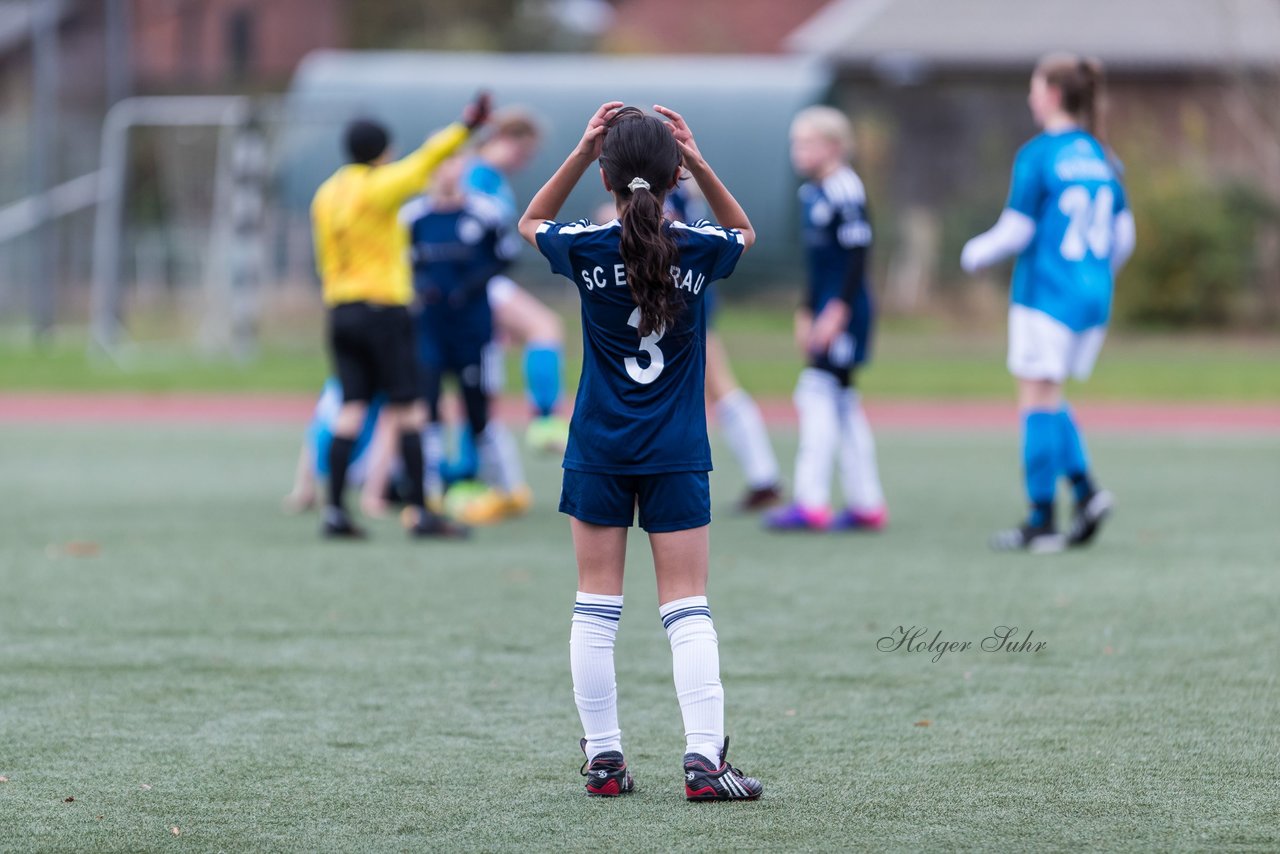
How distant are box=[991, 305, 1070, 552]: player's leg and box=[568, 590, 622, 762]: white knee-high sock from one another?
4.18 metres

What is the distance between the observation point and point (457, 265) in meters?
9.43

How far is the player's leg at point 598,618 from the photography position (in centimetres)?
442

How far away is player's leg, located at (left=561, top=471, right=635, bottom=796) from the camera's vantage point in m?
4.42

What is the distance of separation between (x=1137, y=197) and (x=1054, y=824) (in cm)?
2367

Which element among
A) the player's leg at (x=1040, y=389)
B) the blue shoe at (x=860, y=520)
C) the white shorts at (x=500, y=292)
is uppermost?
the white shorts at (x=500, y=292)

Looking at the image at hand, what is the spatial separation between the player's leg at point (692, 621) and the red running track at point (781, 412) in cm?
1088

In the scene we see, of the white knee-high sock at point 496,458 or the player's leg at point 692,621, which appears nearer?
the player's leg at point 692,621

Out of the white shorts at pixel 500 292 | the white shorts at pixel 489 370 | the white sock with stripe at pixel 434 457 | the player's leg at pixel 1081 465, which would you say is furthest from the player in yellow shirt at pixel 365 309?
the player's leg at pixel 1081 465

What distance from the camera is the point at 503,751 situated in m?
4.86

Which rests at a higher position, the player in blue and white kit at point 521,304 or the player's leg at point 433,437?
the player in blue and white kit at point 521,304

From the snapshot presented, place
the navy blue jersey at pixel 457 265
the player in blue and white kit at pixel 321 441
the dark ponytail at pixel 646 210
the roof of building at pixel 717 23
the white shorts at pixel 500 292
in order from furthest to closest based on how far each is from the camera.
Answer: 1. the roof of building at pixel 717 23
2. the white shorts at pixel 500 292
3. the player in blue and white kit at pixel 321 441
4. the navy blue jersey at pixel 457 265
5. the dark ponytail at pixel 646 210

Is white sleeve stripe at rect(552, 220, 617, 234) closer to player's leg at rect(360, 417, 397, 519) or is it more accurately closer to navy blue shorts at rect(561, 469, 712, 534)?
navy blue shorts at rect(561, 469, 712, 534)

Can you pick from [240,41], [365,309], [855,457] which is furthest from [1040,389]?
[240,41]

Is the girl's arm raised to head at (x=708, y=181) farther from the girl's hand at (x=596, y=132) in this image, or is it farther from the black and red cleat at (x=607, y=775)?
the black and red cleat at (x=607, y=775)
